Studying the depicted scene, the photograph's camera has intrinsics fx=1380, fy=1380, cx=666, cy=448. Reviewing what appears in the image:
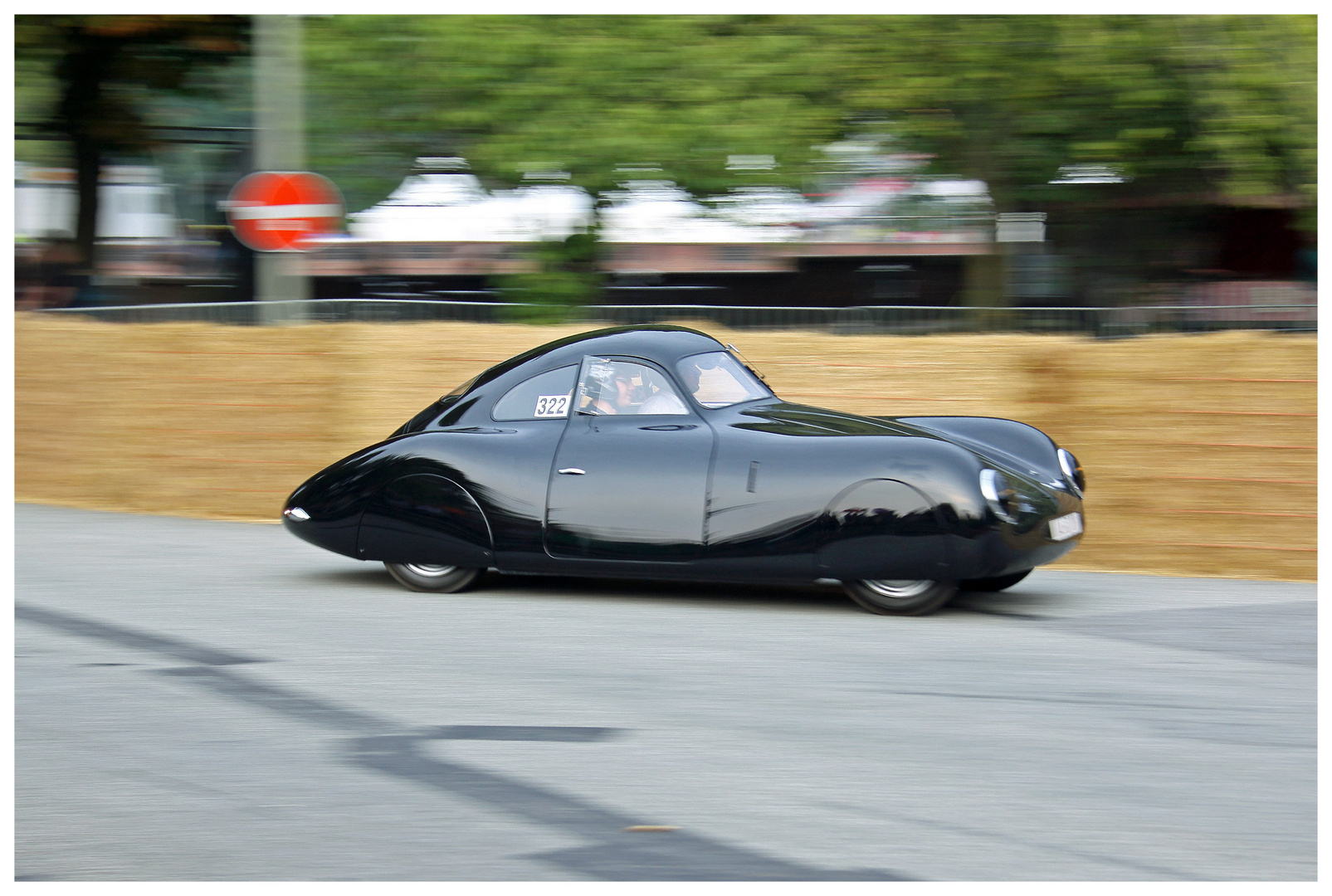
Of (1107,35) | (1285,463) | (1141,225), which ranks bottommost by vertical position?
(1285,463)

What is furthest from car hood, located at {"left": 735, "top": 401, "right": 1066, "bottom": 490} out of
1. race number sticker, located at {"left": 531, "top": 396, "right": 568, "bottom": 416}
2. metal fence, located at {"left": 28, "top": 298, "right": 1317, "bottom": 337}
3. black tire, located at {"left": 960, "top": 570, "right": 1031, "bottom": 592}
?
metal fence, located at {"left": 28, "top": 298, "right": 1317, "bottom": 337}

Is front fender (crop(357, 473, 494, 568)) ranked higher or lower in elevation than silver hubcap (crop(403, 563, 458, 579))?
higher

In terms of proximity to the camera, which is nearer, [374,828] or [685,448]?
[374,828]

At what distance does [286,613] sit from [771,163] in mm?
9041

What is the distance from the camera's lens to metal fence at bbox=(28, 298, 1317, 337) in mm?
10117

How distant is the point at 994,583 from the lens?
23.6ft

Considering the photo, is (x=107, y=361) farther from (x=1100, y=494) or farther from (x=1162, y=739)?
(x=1162, y=739)

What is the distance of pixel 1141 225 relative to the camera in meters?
16.6

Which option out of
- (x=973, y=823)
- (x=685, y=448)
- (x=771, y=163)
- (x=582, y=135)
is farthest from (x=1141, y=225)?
(x=973, y=823)

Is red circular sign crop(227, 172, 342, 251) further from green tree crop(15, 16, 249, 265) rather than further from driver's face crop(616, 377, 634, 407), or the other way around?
green tree crop(15, 16, 249, 265)

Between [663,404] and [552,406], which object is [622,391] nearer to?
[663,404]

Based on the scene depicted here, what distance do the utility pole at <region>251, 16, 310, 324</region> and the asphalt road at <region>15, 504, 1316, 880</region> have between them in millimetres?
3721

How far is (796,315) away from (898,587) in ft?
15.8

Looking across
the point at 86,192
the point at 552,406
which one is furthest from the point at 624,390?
the point at 86,192
